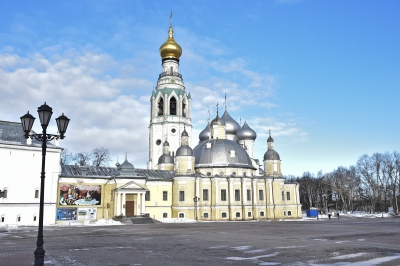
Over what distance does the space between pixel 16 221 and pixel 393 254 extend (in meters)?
39.7

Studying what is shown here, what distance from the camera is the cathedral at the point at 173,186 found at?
46.0 m

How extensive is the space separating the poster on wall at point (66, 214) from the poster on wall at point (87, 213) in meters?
0.79

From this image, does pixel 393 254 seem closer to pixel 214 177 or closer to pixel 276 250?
pixel 276 250

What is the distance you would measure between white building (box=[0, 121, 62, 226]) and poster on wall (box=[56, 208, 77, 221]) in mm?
923

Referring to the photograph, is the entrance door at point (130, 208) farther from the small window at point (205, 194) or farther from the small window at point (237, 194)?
the small window at point (237, 194)

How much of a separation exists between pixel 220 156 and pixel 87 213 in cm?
2164

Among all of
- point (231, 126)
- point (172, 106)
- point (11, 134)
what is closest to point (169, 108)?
point (172, 106)

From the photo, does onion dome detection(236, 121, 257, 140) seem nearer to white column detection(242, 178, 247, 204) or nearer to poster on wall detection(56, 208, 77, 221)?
white column detection(242, 178, 247, 204)

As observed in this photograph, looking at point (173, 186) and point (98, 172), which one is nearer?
point (98, 172)

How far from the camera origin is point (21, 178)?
4291 cm

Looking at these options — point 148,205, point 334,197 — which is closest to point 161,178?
point 148,205

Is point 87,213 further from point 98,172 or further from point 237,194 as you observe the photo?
point 237,194

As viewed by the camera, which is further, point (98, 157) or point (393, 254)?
point (98, 157)

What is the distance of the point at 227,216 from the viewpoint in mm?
54125
